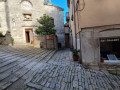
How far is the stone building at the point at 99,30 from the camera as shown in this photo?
3.18 metres

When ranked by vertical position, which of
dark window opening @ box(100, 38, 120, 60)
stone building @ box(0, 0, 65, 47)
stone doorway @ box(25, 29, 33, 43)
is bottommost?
dark window opening @ box(100, 38, 120, 60)

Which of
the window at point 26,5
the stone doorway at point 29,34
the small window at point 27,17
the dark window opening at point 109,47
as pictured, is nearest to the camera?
the dark window opening at point 109,47

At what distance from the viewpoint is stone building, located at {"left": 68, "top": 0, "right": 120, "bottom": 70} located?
10.4 ft

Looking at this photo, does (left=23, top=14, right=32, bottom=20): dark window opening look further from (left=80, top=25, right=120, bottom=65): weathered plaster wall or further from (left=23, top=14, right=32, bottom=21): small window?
(left=80, top=25, right=120, bottom=65): weathered plaster wall

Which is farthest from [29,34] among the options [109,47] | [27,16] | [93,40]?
[109,47]

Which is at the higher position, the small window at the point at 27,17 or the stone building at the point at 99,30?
the small window at the point at 27,17

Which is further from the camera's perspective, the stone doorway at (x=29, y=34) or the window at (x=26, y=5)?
the stone doorway at (x=29, y=34)

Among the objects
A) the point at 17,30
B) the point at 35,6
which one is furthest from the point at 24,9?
the point at 17,30

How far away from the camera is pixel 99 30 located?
3422mm

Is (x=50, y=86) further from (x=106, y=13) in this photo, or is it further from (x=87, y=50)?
(x=106, y=13)

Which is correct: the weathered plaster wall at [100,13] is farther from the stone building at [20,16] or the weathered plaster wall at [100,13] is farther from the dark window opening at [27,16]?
the dark window opening at [27,16]

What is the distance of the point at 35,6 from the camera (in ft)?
38.0

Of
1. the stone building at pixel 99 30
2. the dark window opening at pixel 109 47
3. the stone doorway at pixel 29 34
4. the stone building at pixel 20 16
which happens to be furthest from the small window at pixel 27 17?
the dark window opening at pixel 109 47

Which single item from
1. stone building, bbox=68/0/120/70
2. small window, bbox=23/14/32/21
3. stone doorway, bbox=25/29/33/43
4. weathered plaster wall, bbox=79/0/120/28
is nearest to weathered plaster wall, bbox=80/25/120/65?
stone building, bbox=68/0/120/70
